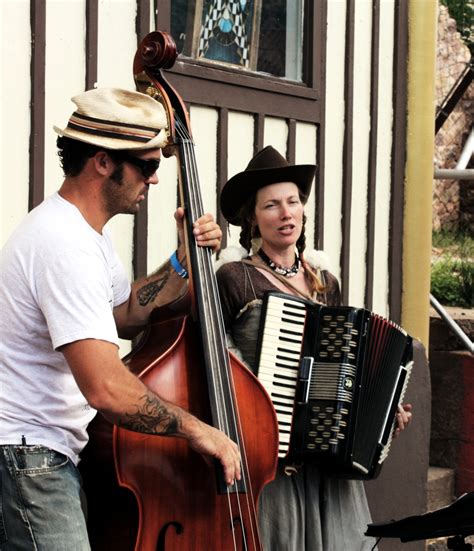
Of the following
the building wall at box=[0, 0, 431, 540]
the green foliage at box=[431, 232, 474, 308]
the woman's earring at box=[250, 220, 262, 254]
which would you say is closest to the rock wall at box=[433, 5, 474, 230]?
the green foliage at box=[431, 232, 474, 308]

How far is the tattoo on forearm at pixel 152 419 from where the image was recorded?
10.1 ft

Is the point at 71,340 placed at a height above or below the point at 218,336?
above

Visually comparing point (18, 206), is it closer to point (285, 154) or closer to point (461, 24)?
point (285, 154)

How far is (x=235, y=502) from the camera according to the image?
351cm

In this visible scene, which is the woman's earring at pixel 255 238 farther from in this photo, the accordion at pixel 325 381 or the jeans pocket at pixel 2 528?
the jeans pocket at pixel 2 528

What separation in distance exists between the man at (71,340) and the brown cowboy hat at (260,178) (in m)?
1.25

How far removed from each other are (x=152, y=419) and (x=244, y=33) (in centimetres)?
337

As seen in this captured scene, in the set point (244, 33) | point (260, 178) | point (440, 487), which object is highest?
point (244, 33)

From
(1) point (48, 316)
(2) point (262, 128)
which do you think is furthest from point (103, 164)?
(2) point (262, 128)

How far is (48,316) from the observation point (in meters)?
2.94

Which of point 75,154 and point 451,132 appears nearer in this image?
point 75,154

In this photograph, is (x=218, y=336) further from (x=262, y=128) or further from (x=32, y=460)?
(x=262, y=128)

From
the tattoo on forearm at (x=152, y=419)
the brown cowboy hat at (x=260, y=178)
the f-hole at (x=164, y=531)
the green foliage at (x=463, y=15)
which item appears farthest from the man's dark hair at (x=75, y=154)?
the green foliage at (x=463, y=15)

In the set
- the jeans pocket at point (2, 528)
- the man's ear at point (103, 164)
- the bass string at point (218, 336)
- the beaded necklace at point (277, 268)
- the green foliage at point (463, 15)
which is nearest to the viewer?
the jeans pocket at point (2, 528)
